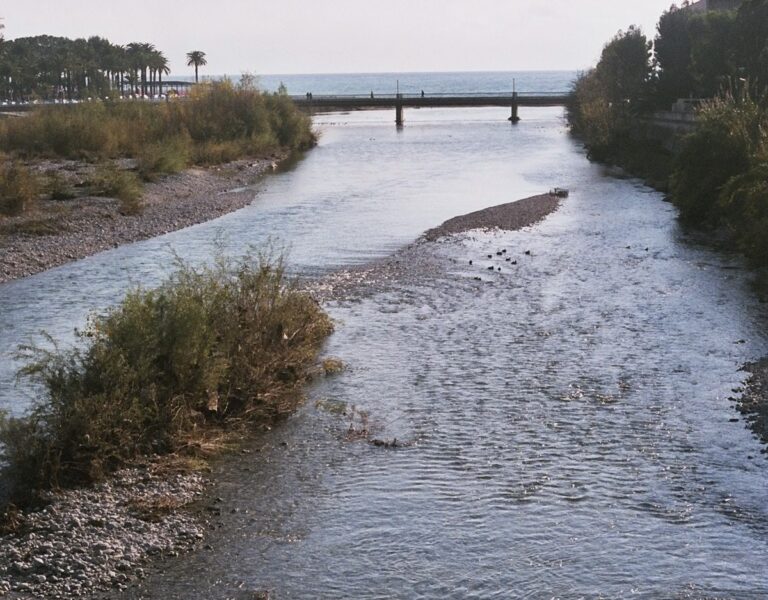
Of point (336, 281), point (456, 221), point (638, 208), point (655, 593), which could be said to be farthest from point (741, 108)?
point (655, 593)

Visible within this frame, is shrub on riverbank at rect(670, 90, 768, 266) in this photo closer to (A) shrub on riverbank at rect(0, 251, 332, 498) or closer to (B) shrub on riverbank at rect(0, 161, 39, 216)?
(A) shrub on riverbank at rect(0, 251, 332, 498)

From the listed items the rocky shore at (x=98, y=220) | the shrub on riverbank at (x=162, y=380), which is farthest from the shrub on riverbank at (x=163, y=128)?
the shrub on riverbank at (x=162, y=380)

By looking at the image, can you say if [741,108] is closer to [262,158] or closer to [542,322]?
[542,322]

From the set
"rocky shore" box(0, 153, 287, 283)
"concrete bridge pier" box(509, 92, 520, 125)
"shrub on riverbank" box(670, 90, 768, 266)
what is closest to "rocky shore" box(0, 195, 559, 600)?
"rocky shore" box(0, 153, 287, 283)

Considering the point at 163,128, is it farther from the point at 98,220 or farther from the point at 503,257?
the point at 503,257

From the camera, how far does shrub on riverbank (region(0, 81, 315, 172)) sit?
4884cm

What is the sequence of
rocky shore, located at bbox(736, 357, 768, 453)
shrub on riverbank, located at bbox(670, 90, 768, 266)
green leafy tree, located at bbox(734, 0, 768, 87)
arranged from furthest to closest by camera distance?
green leafy tree, located at bbox(734, 0, 768, 87), shrub on riverbank, located at bbox(670, 90, 768, 266), rocky shore, located at bbox(736, 357, 768, 453)

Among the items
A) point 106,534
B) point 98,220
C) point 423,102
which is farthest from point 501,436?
point 423,102

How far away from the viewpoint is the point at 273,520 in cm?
1135

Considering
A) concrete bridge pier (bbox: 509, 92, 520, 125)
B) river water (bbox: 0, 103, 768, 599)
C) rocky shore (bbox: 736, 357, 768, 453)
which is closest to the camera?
river water (bbox: 0, 103, 768, 599)

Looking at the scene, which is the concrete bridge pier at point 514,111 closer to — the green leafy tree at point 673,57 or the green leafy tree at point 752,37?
the green leafy tree at point 673,57

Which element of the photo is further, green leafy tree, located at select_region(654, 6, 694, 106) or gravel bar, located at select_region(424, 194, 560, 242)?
green leafy tree, located at select_region(654, 6, 694, 106)

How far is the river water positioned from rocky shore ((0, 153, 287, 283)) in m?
1.16

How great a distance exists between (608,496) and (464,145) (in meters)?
67.2
